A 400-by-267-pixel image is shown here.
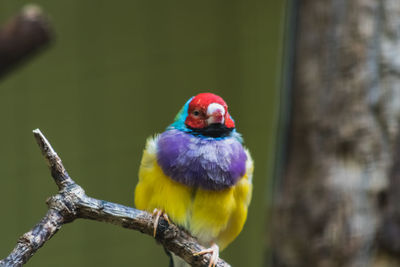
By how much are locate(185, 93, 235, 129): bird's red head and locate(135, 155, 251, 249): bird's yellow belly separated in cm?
19

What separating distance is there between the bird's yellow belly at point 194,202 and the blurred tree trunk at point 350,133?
0.61 metres

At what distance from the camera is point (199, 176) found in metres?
1.03

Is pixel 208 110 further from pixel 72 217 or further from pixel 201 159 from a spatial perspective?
pixel 72 217

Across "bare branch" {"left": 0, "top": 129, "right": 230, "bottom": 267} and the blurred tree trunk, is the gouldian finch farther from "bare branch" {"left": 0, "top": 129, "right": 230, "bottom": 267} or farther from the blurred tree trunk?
the blurred tree trunk

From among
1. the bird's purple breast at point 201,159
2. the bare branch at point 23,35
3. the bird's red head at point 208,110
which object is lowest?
the bird's purple breast at point 201,159

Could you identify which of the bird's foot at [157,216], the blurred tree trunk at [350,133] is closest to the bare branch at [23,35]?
the blurred tree trunk at [350,133]

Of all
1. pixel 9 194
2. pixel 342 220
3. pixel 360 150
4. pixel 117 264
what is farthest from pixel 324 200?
pixel 9 194

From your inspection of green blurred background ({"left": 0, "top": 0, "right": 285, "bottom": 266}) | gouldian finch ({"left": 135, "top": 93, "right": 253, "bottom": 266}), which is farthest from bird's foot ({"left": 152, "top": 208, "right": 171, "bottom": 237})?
green blurred background ({"left": 0, "top": 0, "right": 285, "bottom": 266})

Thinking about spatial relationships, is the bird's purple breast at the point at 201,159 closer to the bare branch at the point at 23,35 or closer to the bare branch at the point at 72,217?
the bare branch at the point at 72,217

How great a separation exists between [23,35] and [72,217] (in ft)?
3.88

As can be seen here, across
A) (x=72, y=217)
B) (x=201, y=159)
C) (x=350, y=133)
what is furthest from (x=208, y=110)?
(x=350, y=133)

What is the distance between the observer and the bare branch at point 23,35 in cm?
186

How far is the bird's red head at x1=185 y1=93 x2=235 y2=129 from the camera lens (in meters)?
0.85

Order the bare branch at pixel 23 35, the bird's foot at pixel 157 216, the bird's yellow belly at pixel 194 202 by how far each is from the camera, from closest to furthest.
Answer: the bird's foot at pixel 157 216
the bird's yellow belly at pixel 194 202
the bare branch at pixel 23 35
